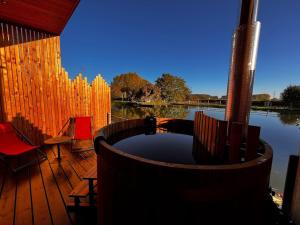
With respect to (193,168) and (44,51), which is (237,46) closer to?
(193,168)

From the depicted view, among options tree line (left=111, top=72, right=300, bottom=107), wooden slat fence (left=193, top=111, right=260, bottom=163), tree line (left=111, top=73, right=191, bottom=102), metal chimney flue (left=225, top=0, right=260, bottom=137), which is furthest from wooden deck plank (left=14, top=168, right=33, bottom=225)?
tree line (left=111, top=73, right=191, bottom=102)

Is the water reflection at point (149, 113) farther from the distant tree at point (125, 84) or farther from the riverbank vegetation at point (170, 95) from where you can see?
the distant tree at point (125, 84)

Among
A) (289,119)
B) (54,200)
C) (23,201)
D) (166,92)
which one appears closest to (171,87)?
(166,92)

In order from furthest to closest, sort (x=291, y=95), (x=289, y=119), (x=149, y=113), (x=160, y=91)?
(x=160, y=91) < (x=291, y=95) < (x=149, y=113) < (x=289, y=119)

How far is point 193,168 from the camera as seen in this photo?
782 mm

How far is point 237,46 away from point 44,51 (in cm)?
491

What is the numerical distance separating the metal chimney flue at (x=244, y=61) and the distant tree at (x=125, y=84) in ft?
108

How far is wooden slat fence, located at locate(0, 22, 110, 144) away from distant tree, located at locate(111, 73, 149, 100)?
2928 centimetres

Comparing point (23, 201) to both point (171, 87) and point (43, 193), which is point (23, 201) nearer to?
point (43, 193)

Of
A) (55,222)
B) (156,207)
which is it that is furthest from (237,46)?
(55,222)

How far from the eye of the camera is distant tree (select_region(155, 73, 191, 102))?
28.6 meters

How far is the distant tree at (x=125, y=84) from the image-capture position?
3552 cm

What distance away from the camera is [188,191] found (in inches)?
30.9

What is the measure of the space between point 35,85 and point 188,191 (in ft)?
16.1
